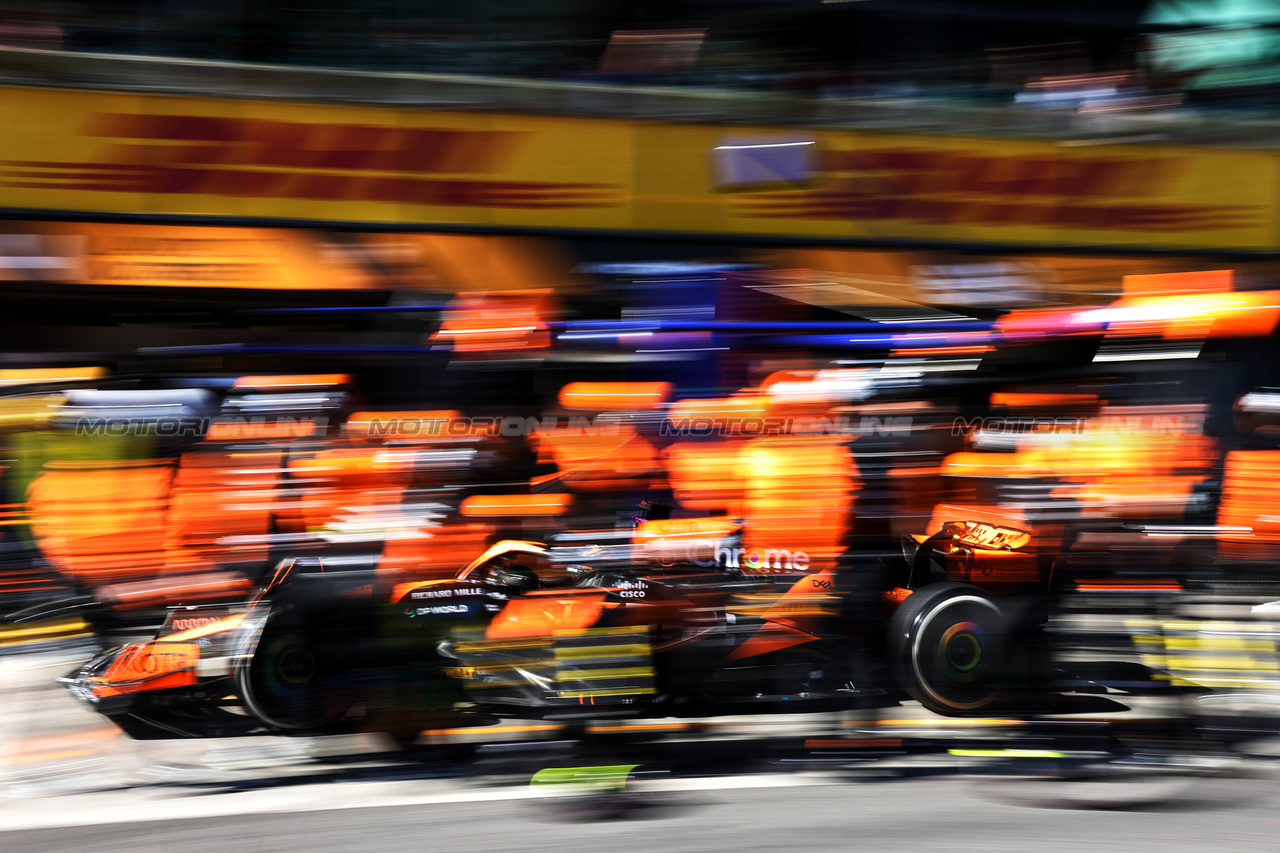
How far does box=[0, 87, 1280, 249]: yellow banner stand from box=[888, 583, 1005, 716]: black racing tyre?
215 inches

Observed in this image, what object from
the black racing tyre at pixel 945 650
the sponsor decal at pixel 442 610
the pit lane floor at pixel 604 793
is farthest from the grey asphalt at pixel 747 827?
the sponsor decal at pixel 442 610

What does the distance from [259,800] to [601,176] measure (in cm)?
625

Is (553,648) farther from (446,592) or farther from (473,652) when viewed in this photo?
(446,592)

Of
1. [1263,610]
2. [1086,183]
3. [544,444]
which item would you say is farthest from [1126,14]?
[544,444]

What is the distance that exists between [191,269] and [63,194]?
1001 millimetres

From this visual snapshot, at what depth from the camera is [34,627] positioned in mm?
3682

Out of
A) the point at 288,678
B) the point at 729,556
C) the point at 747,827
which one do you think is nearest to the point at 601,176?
the point at 729,556

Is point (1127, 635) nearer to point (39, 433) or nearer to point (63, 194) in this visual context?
point (39, 433)

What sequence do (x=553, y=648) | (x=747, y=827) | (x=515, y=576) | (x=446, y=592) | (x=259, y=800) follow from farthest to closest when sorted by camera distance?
1. (x=515, y=576)
2. (x=446, y=592)
3. (x=553, y=648)
4. (x=259, y=800)
5. (x=747, y=827)

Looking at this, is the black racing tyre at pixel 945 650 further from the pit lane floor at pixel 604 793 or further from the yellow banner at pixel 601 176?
the yellow banner at pixel 601 176

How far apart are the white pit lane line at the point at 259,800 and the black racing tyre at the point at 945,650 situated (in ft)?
1.95

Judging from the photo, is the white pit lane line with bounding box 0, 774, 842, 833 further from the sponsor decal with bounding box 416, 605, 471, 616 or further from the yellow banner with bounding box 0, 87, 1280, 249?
the yellow banner with bounding box 0, 87, 1280, 249

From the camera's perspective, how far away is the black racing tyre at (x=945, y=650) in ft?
13.2

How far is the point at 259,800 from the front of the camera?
3520 mm
